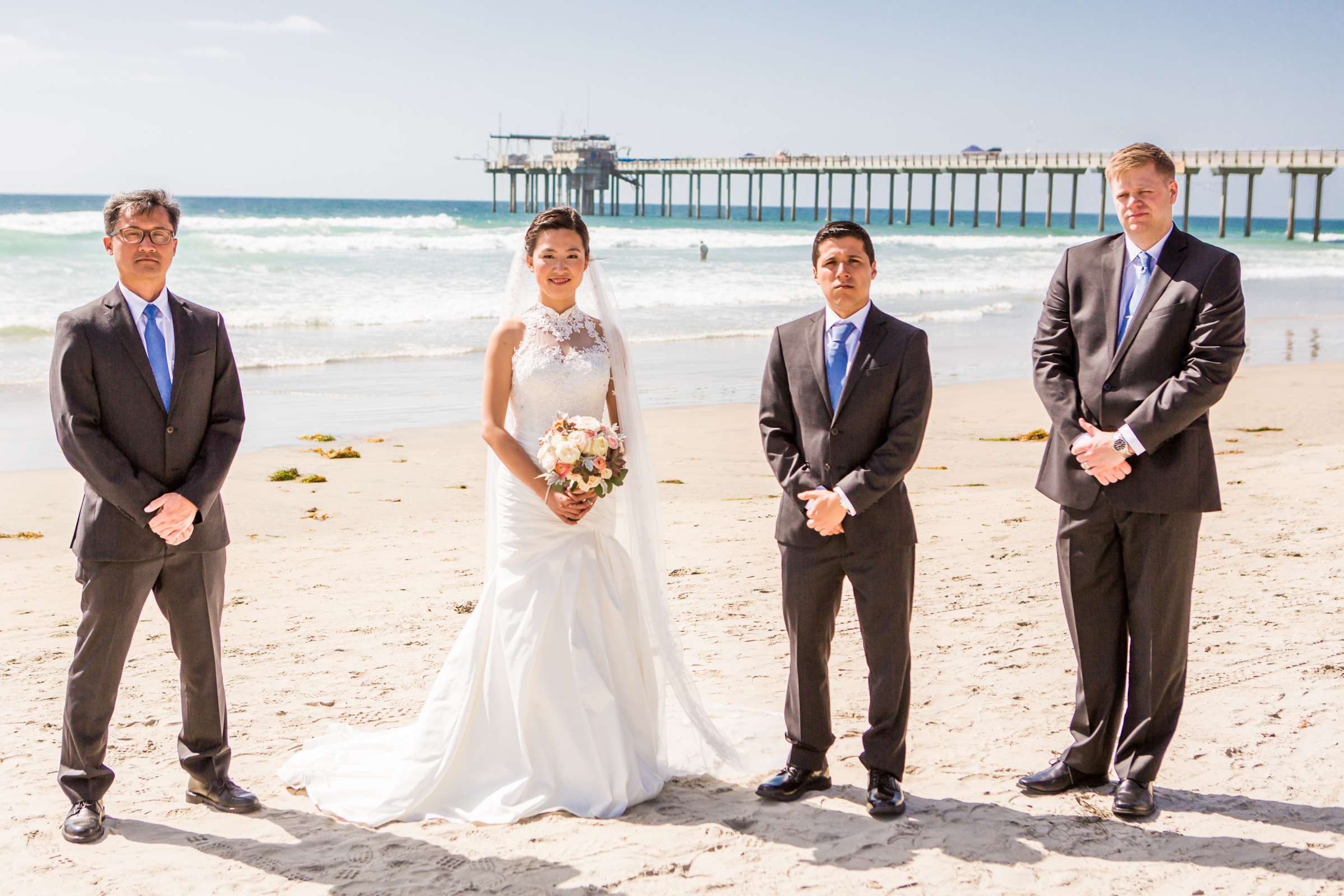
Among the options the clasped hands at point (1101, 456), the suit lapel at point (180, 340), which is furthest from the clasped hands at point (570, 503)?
the clasped hands at point (1101, 456)

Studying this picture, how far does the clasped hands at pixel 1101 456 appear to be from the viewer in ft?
11.7

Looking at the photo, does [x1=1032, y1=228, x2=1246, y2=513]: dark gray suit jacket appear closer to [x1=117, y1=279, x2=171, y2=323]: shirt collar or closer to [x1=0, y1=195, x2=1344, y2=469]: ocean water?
[x1=0, y1=195, x2=1344, y2=469]: ocean water

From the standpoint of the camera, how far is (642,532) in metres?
4.14

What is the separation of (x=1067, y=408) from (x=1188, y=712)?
1515 mm

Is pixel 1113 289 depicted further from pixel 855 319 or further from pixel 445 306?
pixel 445 306

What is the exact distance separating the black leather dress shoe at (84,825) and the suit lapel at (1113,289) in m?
3.44

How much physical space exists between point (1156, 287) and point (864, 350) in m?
0.91

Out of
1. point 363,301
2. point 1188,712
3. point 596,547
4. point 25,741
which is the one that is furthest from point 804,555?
point 363,301

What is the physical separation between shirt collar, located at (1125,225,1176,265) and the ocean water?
198 cm

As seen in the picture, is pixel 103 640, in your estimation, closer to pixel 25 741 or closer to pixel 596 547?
pixel 25 741

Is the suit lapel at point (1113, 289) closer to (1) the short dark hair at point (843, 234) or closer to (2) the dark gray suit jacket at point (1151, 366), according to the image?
(2) the dark gray suit jacket at point (1151, 366)

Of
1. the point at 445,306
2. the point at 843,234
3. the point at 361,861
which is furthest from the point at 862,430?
the point at 445,306

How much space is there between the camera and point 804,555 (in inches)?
149

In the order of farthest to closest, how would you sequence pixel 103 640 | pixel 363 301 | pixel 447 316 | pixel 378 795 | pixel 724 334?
pixel 363 301 → pixel 447 316 → pixel 724 334 → pixel 378 795 → pixel 103 640
